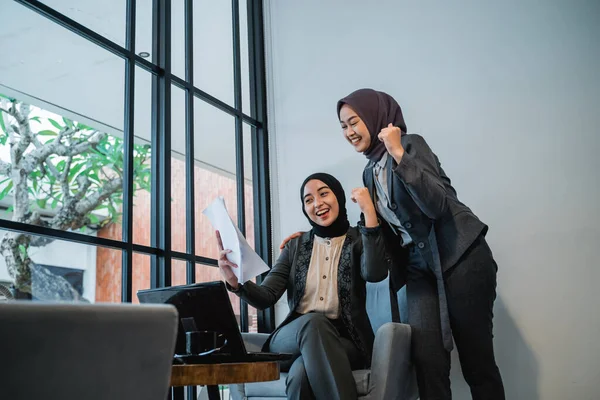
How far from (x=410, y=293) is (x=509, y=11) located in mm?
1672

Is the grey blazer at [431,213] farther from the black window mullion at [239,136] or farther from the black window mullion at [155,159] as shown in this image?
the black window mullion at [239,136]

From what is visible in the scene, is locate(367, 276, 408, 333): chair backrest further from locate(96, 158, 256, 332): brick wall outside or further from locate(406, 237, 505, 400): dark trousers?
locate(96, 158, 256, 332): brick wall outside

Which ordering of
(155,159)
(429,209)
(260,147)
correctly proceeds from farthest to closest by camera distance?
(260,147)
(155,159)
(429,209)

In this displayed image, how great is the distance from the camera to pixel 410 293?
2.29m

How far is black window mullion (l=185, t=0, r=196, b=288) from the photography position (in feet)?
10.2

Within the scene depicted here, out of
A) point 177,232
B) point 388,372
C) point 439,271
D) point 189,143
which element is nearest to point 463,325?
point 439,271

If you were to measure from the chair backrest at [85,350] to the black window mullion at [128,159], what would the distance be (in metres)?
1.96

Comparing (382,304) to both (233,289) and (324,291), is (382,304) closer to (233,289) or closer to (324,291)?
(324,291)

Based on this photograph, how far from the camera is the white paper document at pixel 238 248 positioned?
223 centimetres

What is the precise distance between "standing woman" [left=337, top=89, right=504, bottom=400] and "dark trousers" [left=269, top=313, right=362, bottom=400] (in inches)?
10.6

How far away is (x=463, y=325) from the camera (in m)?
2.14

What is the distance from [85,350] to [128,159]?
217cm

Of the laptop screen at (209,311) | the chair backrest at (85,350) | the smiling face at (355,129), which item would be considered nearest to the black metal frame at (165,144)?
the laptop screen at (209,311)

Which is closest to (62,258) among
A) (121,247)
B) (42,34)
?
(121,247)
